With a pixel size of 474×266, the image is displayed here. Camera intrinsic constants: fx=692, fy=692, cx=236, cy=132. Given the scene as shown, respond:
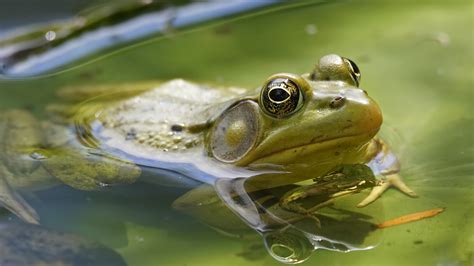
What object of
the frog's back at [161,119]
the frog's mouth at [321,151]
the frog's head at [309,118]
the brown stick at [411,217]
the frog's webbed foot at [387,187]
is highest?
the frog's back at [161,119]

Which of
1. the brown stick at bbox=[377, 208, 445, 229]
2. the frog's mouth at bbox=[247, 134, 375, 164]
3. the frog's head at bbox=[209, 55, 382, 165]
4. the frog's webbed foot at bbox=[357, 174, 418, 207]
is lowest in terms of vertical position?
the brown stick at bbox=[377, 208, 445, 229]

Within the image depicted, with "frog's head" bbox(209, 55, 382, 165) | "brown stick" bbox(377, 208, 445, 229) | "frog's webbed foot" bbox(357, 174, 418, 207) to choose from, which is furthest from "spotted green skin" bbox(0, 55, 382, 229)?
"brown stick" bbox(377, 208, 445, 229)

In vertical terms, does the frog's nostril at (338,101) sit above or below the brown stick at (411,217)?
above

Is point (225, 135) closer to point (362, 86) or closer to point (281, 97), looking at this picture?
point (281, 97)

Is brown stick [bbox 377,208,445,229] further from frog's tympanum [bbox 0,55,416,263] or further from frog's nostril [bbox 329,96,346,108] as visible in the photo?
frog's nostril [bbox 329,96,346,108]

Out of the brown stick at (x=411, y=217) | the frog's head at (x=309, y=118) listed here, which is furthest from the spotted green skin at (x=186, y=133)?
the brown stick at (x=411, y=217)

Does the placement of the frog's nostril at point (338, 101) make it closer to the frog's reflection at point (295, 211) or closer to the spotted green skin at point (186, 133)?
the spotted green skin at point (186, 133)

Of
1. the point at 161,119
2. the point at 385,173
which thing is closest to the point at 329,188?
the point at 385,173

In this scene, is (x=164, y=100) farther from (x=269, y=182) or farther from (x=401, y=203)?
(x=401, y=203)
